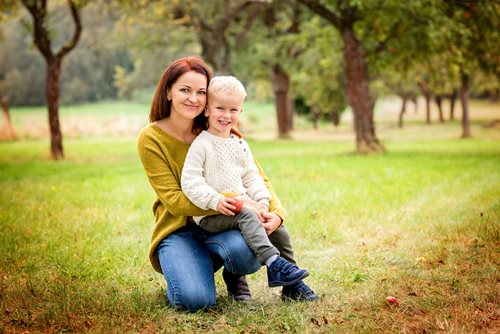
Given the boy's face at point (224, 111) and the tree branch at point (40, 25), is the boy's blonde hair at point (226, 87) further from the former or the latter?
the tree branch at point (40, 25)

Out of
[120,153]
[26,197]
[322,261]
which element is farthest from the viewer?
[120,153]

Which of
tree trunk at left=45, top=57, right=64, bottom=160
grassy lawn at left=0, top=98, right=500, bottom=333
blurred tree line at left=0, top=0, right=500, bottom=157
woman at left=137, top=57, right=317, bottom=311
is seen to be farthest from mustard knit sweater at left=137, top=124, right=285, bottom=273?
tree trunk at left=45, top=57, right=64, bottom=160

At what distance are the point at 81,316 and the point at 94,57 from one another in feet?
198

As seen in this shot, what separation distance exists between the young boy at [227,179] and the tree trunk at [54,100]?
14847mm

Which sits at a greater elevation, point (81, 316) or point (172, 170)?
point (172, 170)

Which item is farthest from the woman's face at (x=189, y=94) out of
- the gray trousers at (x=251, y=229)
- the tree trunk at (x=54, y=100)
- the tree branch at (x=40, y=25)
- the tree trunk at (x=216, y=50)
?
the tree trunk at (x=216, y=50)

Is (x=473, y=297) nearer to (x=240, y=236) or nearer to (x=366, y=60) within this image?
(x=240, y=236)

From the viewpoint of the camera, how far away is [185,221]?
4348 millimetres

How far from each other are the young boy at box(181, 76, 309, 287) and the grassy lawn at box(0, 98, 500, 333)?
404 millimetres

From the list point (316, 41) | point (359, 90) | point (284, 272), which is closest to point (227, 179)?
point (284, 272)

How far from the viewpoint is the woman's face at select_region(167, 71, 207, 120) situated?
4277mm

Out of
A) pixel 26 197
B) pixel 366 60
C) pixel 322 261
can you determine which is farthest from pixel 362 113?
pixel 322 261

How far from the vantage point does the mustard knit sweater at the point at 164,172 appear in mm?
4242

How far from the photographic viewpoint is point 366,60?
56.0 ft
